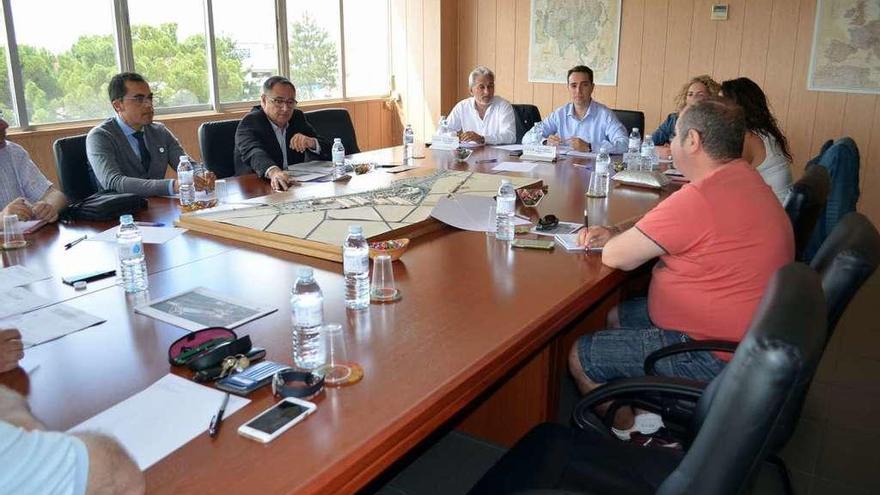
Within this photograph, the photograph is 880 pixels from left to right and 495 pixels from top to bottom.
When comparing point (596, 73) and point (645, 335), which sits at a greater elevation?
point (596, 73)

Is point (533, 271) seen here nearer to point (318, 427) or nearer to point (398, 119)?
point (318, 427)

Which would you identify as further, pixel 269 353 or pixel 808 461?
pixel 808 461

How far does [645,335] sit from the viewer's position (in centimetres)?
188

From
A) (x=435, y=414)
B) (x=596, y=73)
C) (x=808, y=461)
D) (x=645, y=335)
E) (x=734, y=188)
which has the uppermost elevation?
(x=596, y=73)

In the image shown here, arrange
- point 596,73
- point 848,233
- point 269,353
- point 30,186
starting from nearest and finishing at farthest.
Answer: point 269,353 → point 848,233 → point 30,186 → point 596,73

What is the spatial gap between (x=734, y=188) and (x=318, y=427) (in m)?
1.29

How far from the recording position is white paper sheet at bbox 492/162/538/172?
3.45 metres

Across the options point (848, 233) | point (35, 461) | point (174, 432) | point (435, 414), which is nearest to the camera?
point (35, 461)

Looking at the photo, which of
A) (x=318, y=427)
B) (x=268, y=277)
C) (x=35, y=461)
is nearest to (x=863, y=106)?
(x=268, y=277)

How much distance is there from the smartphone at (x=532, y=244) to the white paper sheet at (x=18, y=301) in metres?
1.30

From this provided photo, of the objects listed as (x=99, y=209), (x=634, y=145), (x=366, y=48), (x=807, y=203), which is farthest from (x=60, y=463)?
(x=366, y=48)

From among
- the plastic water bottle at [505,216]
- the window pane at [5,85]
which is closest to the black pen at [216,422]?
the plastic water bottle at [505,216]

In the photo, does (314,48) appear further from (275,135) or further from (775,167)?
(775,167)

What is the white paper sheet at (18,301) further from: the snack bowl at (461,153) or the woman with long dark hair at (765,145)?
the woman with long dark hair at (765,145)
